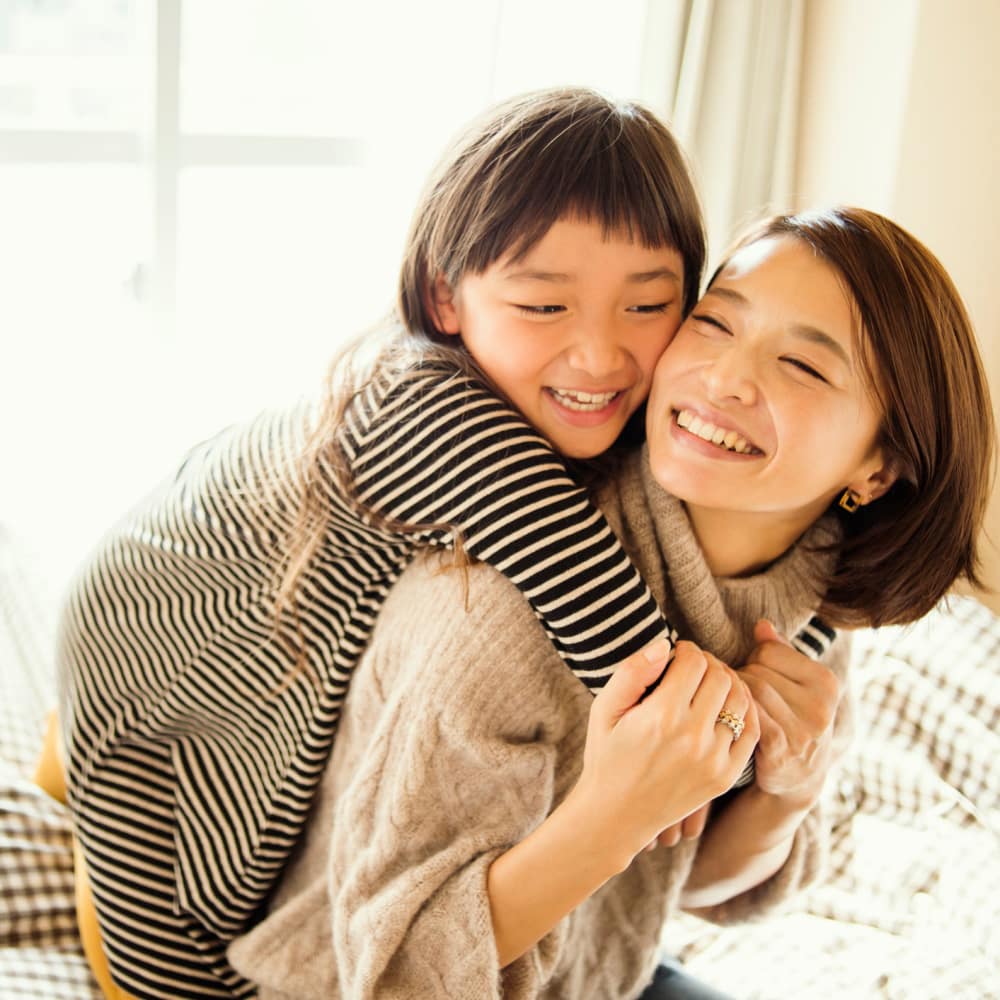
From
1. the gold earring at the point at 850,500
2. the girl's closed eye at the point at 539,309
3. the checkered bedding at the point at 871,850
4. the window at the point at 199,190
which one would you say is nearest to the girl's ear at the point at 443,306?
the girl's closed eye at the point at 539,309

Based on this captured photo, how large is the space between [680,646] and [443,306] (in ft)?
1.61

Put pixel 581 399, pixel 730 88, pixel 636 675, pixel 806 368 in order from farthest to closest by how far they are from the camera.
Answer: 1. pixel 730 88
2. pixel 581 399
3. pixel 806 368
4. pixel 636 675

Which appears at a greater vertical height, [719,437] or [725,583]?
[719,437]

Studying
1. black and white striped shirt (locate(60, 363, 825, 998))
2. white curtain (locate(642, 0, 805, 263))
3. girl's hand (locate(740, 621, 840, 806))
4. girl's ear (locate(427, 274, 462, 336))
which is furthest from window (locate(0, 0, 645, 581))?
girl's hand (locate(740, 621, 840, 806))

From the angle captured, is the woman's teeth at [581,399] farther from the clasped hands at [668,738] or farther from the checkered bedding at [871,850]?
the checkered bedding at [871,850]

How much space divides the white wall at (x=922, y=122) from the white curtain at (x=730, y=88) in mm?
75

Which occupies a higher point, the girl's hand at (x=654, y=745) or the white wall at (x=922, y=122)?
the white wall at (x=922, y=122)

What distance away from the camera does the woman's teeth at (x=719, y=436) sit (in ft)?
3.89

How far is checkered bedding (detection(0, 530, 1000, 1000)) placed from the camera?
5.13ft

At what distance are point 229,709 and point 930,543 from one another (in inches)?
32.7

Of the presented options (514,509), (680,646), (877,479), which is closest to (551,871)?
(680,646)

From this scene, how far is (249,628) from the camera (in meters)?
1.34

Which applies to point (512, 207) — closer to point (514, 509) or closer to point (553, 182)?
point (553, 182)

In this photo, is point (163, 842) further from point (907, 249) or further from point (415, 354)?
point (907, 249)
